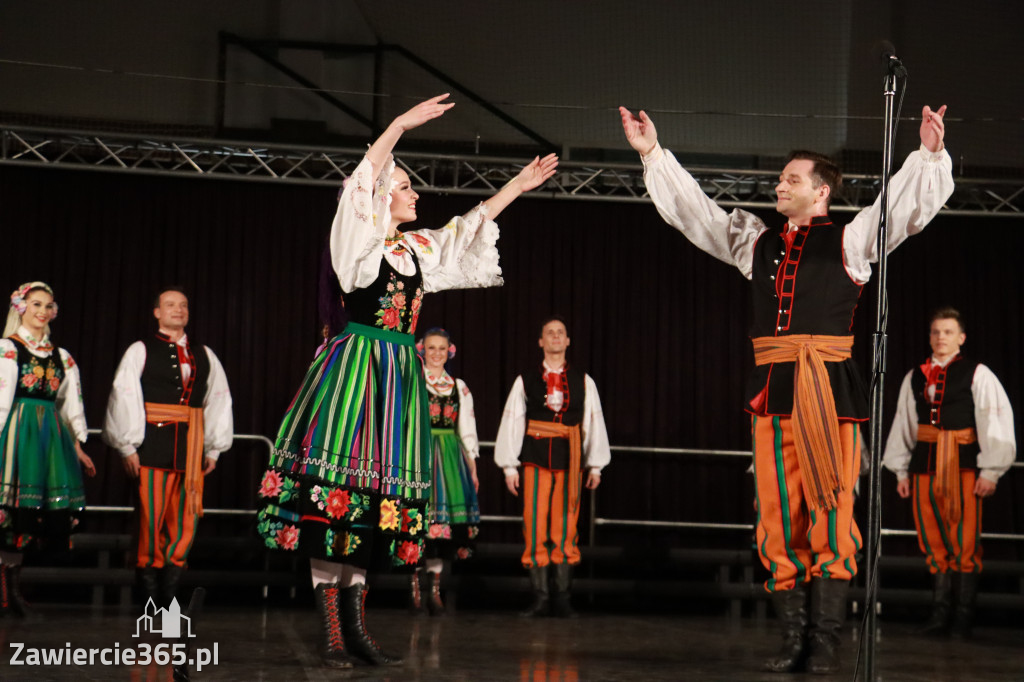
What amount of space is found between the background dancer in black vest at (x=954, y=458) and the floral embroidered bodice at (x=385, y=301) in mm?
2964

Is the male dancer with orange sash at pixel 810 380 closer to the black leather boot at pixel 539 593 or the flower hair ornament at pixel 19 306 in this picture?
the black leather boot at pixel 539 593

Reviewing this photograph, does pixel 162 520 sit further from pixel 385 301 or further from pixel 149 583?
pixel 385 301

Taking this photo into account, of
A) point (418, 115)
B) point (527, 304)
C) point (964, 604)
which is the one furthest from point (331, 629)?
point (527, 304)

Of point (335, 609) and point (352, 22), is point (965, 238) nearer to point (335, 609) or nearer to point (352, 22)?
point (352, 22)

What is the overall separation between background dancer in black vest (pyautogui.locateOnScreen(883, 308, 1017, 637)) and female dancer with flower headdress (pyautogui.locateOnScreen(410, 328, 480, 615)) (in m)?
2.05

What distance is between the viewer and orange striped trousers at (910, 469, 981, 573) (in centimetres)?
503

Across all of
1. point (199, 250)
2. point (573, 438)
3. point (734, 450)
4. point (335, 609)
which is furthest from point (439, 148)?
point (335, 609)

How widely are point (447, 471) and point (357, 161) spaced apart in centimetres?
177

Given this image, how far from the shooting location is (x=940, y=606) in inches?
198

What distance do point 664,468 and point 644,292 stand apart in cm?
110

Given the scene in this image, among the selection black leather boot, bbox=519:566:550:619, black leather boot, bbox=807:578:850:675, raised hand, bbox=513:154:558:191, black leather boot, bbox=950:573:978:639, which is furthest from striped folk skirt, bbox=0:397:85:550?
black leather boot, bbox=950:573:978:639

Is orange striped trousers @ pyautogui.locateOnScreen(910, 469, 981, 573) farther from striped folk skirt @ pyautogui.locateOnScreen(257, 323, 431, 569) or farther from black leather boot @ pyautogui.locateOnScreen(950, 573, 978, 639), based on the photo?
striped folk skirt @ pyautogui.locateOnScreen(257, 323, 431, 569)

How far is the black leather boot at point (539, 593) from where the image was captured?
5.34 m

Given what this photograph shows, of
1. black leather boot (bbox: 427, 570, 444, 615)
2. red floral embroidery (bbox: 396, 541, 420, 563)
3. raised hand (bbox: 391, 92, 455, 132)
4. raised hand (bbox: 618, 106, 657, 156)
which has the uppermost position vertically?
raised hand (bbox: 618, 106, 657, 156)
